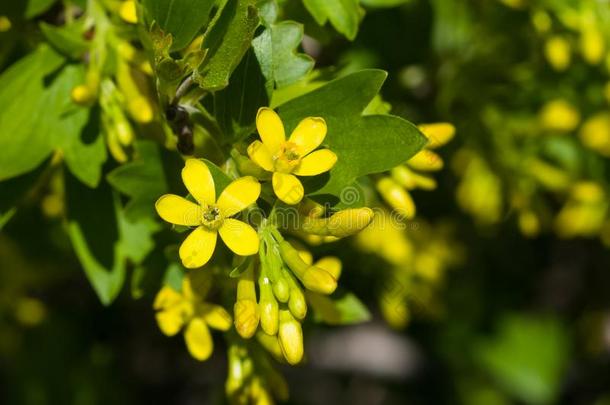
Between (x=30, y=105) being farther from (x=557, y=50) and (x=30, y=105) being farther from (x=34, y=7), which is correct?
(x=557, y=50)

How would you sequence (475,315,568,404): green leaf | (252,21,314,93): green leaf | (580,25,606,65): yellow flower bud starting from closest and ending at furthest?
(252,21,314,93): green leaf
(580,25,606,65): yellow flower bud
(475,315,568,404): green leaf

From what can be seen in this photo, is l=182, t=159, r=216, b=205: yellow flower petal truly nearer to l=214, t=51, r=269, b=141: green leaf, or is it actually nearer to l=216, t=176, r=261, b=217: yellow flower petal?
l=216, t=176, r=261, b=217: yellow flower petal

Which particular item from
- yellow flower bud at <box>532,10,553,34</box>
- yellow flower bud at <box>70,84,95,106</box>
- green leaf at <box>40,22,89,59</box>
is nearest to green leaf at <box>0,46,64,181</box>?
green leaf at <box>40,22,89,59</box>

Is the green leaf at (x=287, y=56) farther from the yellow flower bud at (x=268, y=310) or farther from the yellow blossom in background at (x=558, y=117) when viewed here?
the yellow blossom in background at (x=558, y=117)

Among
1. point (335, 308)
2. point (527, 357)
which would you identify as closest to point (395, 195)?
point (335, 308)

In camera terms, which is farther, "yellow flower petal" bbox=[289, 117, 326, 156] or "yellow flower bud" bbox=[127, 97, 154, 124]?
"yellow flower bud" bbox=[127, 97, 154, 124]

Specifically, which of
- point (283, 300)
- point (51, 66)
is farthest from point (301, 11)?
point (283, 300)

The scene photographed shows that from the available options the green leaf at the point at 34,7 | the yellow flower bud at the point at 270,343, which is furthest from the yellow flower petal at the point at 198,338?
the green leaf at the point at 34,7
